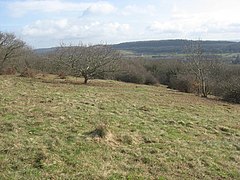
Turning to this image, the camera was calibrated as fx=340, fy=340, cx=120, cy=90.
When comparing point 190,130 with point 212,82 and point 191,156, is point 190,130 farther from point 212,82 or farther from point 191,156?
point 212,82

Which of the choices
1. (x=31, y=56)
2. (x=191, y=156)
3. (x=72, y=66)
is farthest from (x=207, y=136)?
(x=31, y=56)

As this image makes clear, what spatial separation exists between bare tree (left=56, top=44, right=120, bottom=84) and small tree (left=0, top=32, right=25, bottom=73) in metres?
7.24

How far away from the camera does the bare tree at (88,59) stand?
2670 centimetres

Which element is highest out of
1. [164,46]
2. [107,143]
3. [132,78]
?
[164,46]

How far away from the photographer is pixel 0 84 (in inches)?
802

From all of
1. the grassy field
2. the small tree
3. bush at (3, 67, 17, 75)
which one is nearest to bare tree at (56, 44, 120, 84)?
bush at (3, 67, 17, 75)

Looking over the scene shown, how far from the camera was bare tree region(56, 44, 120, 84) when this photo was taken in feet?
87.6

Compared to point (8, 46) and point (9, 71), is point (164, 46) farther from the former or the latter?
point (9, 71)

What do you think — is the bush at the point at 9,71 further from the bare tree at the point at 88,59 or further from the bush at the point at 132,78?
the bush at the point at 132,78

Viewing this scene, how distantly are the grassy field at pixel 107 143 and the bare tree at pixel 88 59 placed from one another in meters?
11.2

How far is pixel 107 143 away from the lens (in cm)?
984

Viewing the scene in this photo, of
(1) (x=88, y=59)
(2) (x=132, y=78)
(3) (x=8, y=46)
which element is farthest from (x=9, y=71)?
(2) (x=132, y=78)

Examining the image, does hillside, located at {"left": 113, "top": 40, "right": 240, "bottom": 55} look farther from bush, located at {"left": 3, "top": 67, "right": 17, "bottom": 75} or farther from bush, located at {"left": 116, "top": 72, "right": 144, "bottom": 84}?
bush, located at {"left": 3, "top": 67, "right": 17, "bottom": 75}

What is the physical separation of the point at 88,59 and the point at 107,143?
56.9 feet
